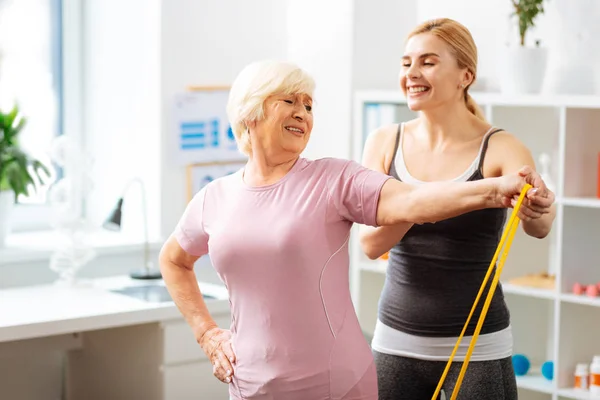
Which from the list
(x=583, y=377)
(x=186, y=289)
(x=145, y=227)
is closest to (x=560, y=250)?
(x=583, y=377)

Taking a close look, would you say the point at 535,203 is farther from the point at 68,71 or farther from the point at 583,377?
the point at 68,71

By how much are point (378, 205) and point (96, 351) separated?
194cm

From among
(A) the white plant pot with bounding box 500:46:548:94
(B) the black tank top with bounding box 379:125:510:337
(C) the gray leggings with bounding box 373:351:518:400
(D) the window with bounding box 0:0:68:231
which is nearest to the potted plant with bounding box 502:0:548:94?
(A) the white plant pot with bounding box 500:46:548:94

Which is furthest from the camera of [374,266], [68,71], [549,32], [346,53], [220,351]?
[68,71]

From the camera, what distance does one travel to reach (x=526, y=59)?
3156 millimetres

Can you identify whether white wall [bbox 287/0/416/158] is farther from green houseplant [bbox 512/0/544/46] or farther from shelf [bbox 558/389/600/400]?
shelf [bbox 558/389/600/400]

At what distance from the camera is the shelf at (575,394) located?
2965 mm

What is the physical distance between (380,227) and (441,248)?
17 centimetres

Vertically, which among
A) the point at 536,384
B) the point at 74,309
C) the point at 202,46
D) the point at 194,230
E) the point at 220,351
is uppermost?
the point at 202,46

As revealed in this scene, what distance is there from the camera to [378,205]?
5.36 ft

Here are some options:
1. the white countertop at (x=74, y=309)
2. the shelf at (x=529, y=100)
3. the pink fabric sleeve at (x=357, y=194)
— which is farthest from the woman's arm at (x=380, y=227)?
the white countertop at (x=74, y=309)

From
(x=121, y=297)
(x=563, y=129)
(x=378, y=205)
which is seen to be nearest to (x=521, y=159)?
(x=378, y=205)

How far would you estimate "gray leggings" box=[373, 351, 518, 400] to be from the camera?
6.37ft

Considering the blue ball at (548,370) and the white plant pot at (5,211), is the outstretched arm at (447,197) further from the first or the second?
the white plant pot at (5,211)
